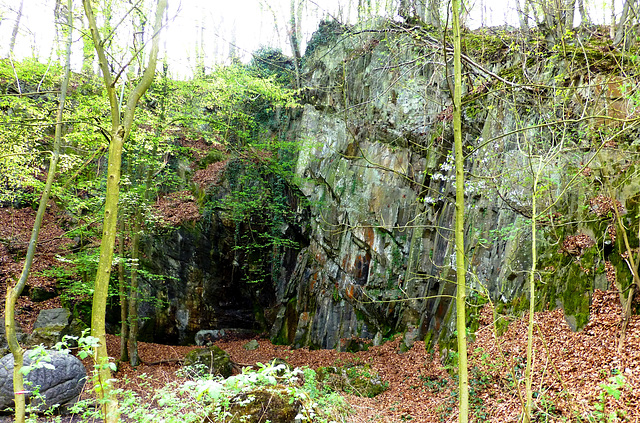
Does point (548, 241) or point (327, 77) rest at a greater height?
point (327, 77)

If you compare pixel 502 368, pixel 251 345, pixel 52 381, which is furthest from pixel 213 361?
pixel 502 368

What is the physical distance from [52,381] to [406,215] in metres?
9.80

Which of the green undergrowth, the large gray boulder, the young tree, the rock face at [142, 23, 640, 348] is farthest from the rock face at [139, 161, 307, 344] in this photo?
the young tree

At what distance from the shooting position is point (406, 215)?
11461 mm

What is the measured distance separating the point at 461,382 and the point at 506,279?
6.26 metres

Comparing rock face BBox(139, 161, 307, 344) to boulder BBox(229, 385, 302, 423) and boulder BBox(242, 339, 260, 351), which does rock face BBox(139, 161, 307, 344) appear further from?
boulder BBox(229, 385, 302, 423)

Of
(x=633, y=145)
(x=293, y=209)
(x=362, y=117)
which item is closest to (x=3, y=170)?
(x=293, y=209)

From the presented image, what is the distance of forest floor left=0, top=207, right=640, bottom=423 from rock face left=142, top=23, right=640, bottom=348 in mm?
543

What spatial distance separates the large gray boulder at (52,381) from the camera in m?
6.22

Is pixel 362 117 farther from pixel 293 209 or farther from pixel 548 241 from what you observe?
pixel 548 241

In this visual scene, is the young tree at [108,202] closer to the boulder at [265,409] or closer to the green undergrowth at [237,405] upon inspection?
the green undergrowth at [237,405]

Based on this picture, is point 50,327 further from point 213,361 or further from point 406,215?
point 406,215

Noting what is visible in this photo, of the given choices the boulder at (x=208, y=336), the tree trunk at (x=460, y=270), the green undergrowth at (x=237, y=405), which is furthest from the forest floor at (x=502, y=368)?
the boulder at (x=208, y=336)

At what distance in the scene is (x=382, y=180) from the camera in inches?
480
